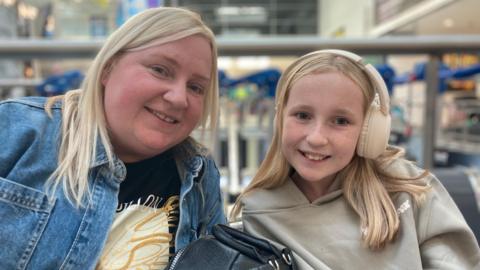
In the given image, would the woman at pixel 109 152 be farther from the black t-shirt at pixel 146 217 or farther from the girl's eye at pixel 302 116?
the girl's eye at pixel 302 116

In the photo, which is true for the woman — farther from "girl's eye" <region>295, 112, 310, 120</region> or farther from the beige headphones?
the beige headphones

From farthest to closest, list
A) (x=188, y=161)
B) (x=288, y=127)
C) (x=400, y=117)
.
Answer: (x=400, y=117), (x=188, y=161), (x=288, y=127)

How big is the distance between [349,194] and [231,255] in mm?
394

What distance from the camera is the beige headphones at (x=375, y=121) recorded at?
1.09 meters

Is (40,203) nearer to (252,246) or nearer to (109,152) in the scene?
(109,152)

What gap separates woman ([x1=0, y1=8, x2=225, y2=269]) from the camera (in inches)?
38.8

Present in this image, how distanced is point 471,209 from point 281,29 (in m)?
16.9

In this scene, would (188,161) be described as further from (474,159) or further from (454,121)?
(454,121)

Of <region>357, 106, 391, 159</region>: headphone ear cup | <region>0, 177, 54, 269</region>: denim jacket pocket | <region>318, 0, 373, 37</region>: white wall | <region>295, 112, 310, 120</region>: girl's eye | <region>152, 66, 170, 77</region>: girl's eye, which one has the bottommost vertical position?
<region>0, 177, 54, 269</region>: denim jacket pocket

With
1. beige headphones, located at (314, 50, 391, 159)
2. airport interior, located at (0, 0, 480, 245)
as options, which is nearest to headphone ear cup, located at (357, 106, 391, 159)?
beige headphones, located at (314, 50, 391, 159)

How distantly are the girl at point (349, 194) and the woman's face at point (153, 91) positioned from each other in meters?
0.28

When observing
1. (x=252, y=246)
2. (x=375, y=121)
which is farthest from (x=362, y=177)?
(x=252, y=246)

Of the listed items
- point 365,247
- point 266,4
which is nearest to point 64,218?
point 365,247

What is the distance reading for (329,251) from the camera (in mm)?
1082
